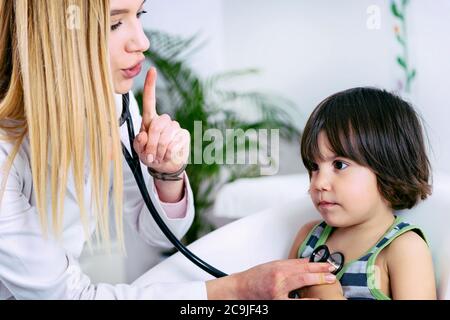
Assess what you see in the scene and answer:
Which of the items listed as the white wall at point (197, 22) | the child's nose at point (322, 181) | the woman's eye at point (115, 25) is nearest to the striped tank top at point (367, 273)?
the child's nose at point (322, 181)

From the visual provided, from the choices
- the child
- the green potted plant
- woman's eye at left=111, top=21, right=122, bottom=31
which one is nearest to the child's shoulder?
the child

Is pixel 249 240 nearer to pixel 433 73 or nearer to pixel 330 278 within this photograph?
pixel 330 278

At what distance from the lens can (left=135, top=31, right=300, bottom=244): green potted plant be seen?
3.08ft

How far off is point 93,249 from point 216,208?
205 mm

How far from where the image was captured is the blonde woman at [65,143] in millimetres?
829

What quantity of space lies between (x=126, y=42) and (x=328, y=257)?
0.42 m

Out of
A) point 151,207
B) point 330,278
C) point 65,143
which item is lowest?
point 330,278

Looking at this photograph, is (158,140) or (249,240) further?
(249,240)

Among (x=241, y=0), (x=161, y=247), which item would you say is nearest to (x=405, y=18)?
(x=241, y=0)

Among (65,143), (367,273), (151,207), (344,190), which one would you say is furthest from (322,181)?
(65,143)

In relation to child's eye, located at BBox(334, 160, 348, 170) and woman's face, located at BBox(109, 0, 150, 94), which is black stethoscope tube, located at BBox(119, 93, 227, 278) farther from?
child's eye, located at BBox(334, 160, 348, 170)

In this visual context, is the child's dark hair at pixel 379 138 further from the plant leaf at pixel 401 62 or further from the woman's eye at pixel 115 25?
the woman's eye at pixel 115 25

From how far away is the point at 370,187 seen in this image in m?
0.85

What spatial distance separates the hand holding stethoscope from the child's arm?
12.8 inches
